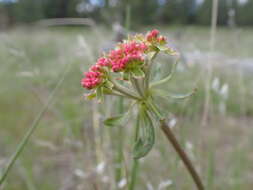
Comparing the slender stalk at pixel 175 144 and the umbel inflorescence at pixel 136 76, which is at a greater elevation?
the umbel inflorescence at pixel 136 76

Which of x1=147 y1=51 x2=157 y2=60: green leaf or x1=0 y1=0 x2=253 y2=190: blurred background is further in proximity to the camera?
x1=0 y1=0 x2=253 y2=190: blurred background

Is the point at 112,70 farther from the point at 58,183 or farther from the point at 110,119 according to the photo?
the point at 58,183

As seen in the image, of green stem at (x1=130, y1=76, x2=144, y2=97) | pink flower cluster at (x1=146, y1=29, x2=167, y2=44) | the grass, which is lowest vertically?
the grass

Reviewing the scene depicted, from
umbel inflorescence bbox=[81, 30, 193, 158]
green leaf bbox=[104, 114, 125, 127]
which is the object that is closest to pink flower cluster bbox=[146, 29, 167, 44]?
umbel inflorescence bbox=[81, 30, 193, 158]

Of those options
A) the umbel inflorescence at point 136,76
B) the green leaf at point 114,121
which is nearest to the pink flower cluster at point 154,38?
the umbel inflorescence at point 136,76

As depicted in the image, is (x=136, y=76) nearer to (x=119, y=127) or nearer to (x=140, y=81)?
(x=140, y=81)

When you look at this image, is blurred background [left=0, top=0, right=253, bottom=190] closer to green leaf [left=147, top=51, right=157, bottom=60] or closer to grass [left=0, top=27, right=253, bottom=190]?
grass [left=0, top=27, right=253, bottom=190]

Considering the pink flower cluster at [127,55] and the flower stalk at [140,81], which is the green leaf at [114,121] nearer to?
the flower stalk at [140,81]

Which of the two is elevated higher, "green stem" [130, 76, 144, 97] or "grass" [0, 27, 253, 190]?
"green stem" [130, 76, 144, 97]
